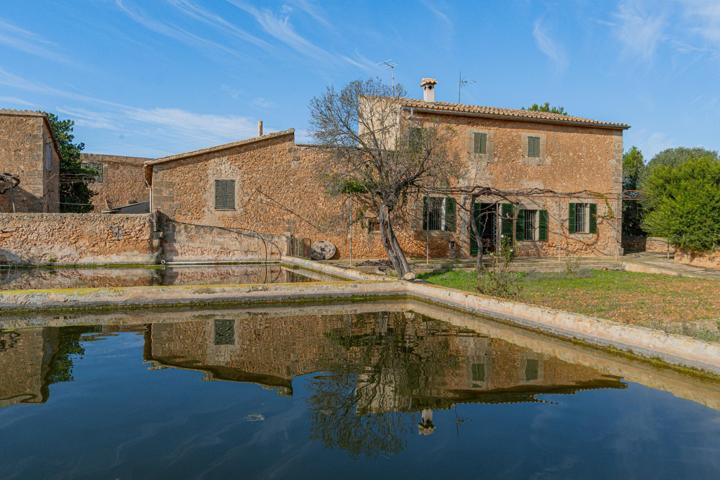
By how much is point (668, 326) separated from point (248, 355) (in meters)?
5.18

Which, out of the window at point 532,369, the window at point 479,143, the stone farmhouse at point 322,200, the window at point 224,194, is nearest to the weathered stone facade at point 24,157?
the stone farmhouse at point 322,200

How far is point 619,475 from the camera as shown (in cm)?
317

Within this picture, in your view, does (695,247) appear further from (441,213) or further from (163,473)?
(163,473)

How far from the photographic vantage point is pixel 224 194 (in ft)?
56.4

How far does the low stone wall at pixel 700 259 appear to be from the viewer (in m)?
15.9

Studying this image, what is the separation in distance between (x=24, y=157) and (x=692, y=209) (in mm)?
22488

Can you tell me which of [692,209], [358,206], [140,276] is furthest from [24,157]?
[692,209]

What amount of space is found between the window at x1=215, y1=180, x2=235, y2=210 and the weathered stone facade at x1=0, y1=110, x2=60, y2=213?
22.2 feet

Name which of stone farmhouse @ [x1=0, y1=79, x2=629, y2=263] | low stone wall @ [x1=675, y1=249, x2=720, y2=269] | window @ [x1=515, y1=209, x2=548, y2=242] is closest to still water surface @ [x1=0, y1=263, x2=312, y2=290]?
stone farmhouse @ [x1=0, y1=79, x2=629, y2=263]

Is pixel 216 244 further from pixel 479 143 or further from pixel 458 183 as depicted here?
pixel 479 143

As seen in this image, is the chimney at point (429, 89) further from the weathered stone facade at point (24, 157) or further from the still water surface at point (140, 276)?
the weathered stone facade at point (24, 157)

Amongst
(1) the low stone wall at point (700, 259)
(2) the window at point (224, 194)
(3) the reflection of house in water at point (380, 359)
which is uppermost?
(2) the window at point (224, 194)

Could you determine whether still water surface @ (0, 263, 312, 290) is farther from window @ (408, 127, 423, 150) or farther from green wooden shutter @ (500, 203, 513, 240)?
green wooden shutter @ (500, 203, 513, 240)

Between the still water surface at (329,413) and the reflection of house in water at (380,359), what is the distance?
0.09 ft
